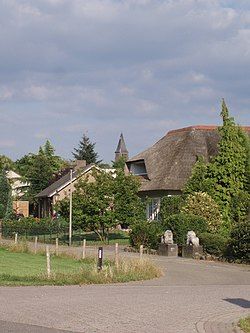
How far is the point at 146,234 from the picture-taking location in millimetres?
37875

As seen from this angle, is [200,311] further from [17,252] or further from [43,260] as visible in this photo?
[17,252]

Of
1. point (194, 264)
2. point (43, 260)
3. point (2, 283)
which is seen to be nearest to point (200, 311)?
point (2, 283)

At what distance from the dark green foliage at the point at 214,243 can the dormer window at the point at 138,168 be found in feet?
73.6

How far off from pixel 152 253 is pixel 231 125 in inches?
462

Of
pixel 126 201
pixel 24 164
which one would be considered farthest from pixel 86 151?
pixel 126 201

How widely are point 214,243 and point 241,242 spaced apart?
2920 mm

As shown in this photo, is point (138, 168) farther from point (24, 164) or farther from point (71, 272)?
point (24, 164)

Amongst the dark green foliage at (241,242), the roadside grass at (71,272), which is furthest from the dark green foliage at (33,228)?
the dark green foliage at (241,242)

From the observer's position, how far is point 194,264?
30219 mm

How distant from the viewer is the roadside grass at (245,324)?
38.3 ft

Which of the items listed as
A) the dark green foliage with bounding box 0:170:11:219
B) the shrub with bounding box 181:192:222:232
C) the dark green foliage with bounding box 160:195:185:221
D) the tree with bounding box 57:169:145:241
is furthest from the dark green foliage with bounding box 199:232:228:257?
the dark green foliage with bounding box 0:170:11:219

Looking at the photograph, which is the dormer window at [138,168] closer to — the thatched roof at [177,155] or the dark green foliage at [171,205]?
the thatched roof at [177,155]

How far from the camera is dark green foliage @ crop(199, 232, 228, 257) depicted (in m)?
33.1

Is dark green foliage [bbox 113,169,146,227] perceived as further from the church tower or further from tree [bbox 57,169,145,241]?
the church tower
